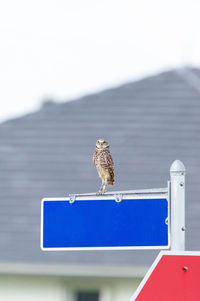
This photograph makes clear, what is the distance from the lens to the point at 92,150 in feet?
47.9

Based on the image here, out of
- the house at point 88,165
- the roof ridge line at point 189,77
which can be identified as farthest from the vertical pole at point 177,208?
the roof ridge line at point 189,77

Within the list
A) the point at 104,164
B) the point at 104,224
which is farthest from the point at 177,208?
the point at 104,164

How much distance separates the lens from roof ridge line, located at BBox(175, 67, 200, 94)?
52.2 ft

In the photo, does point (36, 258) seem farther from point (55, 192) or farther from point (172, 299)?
point (172, 299)

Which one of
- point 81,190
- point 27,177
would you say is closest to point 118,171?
point 81,190

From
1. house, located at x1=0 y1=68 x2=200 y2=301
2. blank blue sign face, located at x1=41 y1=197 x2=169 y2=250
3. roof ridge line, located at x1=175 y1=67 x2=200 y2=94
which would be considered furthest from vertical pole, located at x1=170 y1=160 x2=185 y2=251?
roof ridge line, located at x1=175 y1=67 x2=200 y2=94

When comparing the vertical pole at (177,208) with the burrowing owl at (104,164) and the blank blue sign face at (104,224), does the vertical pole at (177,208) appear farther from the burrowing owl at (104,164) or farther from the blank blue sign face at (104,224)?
the burrowing owl at (104,164)

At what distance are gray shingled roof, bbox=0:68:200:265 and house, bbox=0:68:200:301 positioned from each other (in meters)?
0.02

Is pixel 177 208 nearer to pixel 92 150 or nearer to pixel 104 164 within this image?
pixel 104 164

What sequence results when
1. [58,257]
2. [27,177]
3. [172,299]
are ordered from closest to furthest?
[172,299] → [58,257] → [27,177]

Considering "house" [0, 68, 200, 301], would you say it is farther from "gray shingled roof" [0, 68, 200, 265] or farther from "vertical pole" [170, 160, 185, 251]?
"vertical pole" [170, 160, 185, 251]

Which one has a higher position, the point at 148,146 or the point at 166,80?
the point at 166,80

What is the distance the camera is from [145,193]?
441cm

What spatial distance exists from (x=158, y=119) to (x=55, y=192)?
2.51 metres
